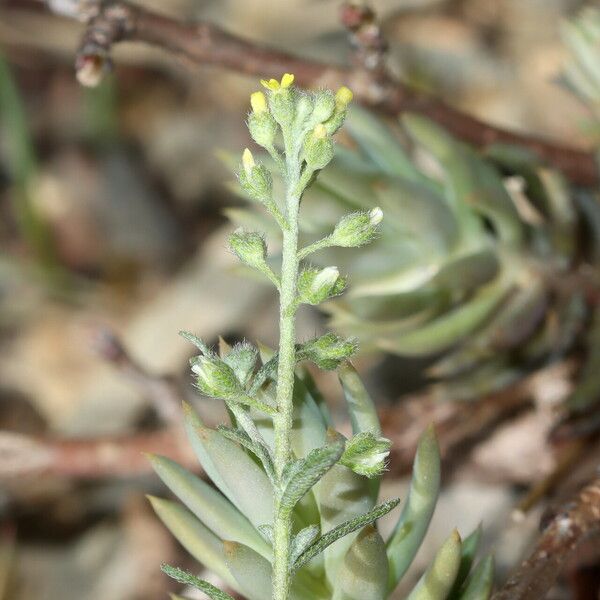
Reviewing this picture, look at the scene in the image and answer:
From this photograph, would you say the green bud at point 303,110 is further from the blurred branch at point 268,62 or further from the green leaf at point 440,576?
the blurred branch at point 268,62

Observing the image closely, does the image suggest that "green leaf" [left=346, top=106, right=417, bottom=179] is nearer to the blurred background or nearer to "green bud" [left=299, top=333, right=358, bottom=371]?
the blurred background

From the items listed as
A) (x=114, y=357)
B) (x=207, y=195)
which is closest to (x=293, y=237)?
(x=114, y=357)

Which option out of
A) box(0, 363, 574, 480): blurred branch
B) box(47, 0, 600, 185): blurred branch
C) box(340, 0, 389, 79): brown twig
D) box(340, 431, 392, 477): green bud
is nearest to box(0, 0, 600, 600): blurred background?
box(0, 363, 574, 480): blurred branch

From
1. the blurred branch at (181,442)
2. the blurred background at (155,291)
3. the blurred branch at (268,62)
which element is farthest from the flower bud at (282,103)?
the blurred branch at (181,442)

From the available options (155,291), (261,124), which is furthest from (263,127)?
(155,291)

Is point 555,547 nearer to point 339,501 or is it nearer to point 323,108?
point 339,501
